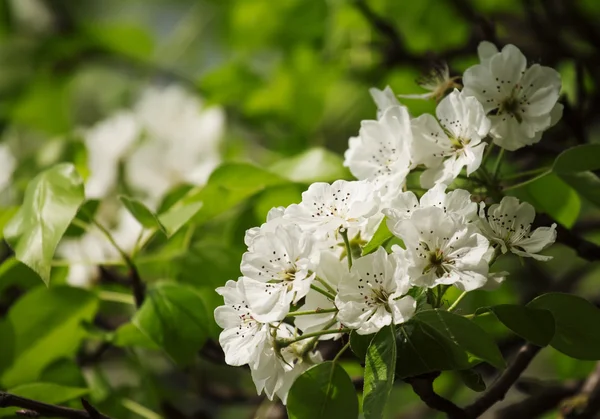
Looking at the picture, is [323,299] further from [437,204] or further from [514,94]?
[514,94]

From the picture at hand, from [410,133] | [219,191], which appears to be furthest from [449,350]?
[219,191]

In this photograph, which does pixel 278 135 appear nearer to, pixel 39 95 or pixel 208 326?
pixel 39 95

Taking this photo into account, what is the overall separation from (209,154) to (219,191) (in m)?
0.47

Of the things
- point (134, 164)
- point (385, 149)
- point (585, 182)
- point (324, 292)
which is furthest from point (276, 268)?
point (134, 164)

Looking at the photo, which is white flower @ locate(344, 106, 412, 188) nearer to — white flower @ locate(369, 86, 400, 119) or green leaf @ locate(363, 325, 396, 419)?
white flower @ locate(369, 86, 400, 119)

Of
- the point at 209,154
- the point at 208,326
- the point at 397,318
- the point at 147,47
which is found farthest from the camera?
the point at 147,47

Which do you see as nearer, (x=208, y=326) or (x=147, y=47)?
(x=208, y=326)

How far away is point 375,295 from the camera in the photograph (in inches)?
17.6

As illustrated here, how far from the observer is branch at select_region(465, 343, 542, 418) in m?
0.52

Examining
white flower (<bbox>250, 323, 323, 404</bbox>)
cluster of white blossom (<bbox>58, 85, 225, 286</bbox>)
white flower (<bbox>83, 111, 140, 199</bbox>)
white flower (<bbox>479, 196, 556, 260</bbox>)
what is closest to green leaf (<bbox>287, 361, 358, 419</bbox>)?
white flower (<bbox>250, 323, 323, 404</bbox>)

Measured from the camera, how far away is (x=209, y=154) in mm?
1139

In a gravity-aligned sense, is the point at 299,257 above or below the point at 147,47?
above

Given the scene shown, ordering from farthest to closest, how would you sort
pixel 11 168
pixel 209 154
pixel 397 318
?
1. pixel 209 154
2. pixel 11 168
3. pixel 397 318

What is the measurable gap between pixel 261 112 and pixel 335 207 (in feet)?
2.35
